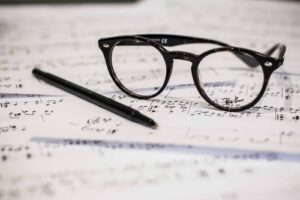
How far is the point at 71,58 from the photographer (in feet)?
2.31

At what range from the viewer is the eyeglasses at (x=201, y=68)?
1.72 ft

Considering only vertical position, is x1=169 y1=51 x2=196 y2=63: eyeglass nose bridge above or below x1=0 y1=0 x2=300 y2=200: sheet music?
above

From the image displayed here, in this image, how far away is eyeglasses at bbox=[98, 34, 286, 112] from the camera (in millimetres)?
524

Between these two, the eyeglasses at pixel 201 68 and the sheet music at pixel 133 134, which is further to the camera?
the eyeglasses at pixel 201 68

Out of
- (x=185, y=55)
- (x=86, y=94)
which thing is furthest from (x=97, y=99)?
(x=185, y=55)

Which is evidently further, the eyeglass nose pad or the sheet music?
the eyeglass nose pad

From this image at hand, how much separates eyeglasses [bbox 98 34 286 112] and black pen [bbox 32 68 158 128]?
0.16 ft

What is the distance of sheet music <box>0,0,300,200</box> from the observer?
39 centimetres

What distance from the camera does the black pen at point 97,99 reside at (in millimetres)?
486

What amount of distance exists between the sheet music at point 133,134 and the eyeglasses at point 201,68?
0.02 meters

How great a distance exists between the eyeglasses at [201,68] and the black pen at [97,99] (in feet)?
0.16

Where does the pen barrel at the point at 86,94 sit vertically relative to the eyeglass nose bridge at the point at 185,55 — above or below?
below

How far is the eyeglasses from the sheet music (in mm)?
16

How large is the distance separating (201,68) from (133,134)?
0.75 feet
